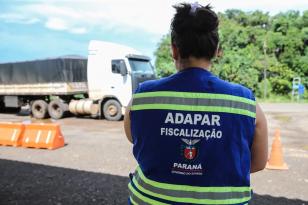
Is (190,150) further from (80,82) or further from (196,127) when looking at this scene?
(80,82)

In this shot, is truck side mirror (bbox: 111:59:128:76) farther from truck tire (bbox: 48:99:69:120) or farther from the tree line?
the tree line

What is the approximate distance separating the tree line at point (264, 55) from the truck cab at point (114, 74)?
588 inches

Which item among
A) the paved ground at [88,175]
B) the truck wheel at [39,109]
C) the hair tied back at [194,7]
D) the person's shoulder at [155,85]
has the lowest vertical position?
the truck wheel at [39,109]

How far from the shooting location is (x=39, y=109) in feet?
54.4

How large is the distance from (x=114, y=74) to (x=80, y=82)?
2611 millimetres

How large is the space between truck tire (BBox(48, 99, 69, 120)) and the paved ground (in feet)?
18.1

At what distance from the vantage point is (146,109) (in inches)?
63.2

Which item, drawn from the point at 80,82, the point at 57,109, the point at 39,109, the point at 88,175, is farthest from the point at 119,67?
the point at 88,175

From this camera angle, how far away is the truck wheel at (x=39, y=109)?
16.2 meters

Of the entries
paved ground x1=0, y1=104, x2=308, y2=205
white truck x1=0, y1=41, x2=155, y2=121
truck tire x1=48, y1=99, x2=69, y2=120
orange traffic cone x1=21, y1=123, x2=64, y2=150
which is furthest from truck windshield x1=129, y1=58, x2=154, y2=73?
orange traffic cone x1=21, y1=123, x2=64, y2=150

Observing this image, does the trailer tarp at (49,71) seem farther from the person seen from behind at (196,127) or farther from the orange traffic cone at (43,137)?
the person seen from behind at (196,127)

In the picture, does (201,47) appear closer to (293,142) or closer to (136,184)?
(136,184)

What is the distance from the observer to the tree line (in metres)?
29.7

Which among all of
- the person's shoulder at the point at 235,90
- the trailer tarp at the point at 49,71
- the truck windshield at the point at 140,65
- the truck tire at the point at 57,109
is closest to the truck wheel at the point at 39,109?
the truck tire at the point at 57,109
